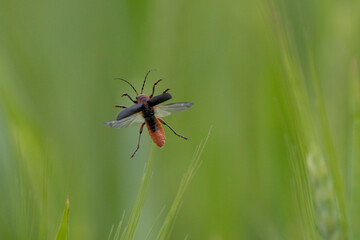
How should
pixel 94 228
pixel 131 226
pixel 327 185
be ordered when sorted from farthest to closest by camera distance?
pixel 94 228 < pixel 327 185 < pixel 131 226

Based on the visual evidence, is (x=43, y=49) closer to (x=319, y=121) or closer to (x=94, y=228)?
(x=94, y=228)

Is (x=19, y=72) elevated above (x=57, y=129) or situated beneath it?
elevated above

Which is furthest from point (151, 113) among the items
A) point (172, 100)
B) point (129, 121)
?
point (172, 100)

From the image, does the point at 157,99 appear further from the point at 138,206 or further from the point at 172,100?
the point at 172,100

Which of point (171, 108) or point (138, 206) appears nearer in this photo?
point (138, 206)

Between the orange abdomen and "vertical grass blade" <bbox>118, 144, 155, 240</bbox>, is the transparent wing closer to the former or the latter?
the orange abdomen

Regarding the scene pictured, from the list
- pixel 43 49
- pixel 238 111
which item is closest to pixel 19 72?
pixel 43 49
